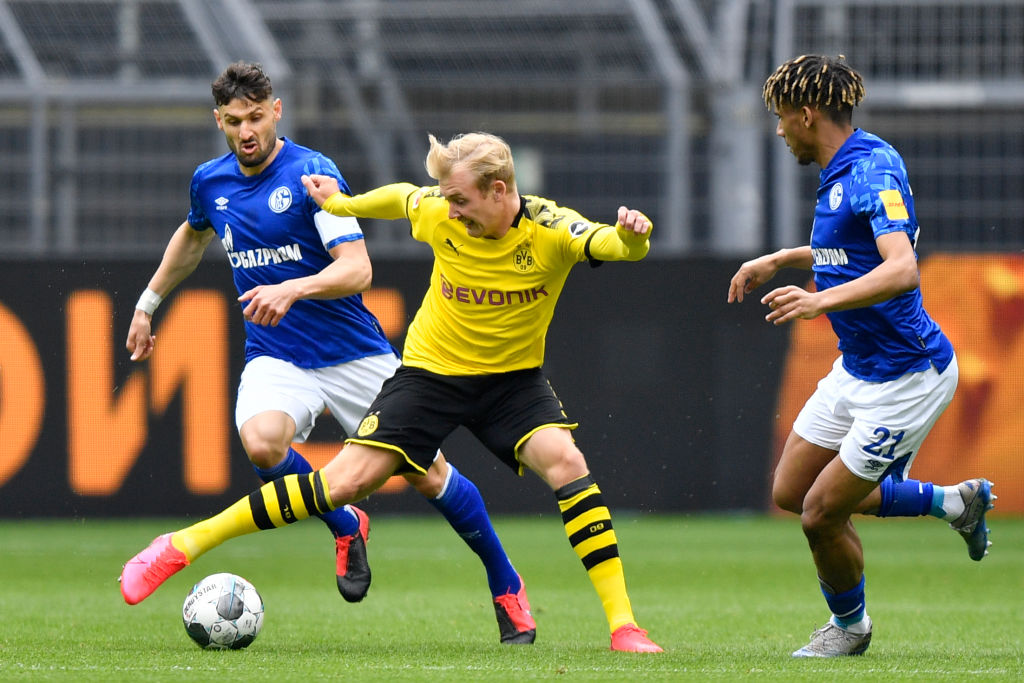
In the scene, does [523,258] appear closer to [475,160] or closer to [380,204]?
[475,160]

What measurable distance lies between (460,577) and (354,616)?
5.88 ft

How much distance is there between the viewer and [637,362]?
1152 cm

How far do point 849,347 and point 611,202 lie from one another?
599cm

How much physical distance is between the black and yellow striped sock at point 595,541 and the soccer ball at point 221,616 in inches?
47.3

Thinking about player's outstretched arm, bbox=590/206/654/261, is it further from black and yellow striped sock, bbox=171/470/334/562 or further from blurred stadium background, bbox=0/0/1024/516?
blurred stadium background, bbox=0/0/1024/516

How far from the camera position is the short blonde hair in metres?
5.35

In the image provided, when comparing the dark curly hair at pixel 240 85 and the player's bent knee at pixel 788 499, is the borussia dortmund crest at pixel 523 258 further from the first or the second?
the dark curly hair at pixel 240 85

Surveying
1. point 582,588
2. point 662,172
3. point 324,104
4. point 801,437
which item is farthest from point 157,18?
point 801,437

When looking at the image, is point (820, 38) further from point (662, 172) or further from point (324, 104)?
point (324, 104)

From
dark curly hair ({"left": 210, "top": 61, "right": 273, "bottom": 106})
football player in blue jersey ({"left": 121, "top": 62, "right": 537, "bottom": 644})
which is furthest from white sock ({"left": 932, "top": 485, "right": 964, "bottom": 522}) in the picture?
dark curly hair ({"left": 210, "top": 61, "right": 273, "bottom": 106})

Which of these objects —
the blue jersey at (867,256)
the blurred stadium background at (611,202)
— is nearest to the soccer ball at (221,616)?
the blue jersey at (867,256)

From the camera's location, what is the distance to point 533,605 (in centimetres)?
762

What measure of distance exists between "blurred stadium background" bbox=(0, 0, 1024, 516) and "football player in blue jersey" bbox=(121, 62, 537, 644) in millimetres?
4631

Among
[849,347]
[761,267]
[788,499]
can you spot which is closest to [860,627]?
[788,499]
